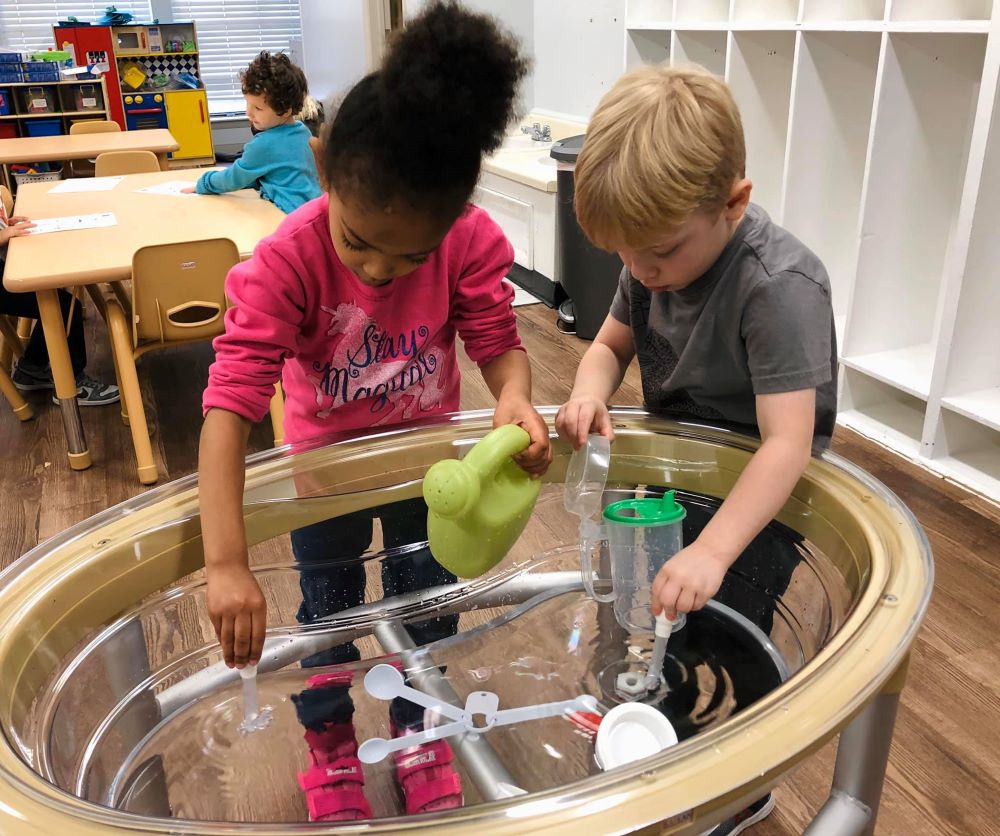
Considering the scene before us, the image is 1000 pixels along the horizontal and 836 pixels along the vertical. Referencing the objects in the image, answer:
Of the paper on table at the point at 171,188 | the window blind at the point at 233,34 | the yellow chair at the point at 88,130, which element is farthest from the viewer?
the window blind at the point at 233,34

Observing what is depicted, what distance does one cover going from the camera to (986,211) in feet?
5.98

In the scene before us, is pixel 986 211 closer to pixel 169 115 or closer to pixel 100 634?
pixel 100 634

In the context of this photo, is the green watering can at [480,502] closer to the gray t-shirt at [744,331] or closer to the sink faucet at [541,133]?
the gray t-shirt at [744,331]

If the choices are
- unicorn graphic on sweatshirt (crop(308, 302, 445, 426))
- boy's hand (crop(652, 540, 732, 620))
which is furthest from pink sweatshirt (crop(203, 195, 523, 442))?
boy's hand (crop(652, 540, 732, 620))

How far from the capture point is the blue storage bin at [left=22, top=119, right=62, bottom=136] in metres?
4.88

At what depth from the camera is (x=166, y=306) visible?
1.98 m

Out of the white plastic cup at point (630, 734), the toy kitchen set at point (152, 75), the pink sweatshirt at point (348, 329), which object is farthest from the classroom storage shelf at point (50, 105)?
the white plastic cup at point (630, 734)

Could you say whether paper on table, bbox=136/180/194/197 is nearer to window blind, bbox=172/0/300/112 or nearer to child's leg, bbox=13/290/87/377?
child's leg, bbox=13/290/87/377

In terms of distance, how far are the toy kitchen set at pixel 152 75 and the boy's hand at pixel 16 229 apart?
3514 mm

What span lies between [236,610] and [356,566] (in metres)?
0.16

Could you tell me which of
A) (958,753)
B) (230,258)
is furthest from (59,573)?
(230,258)

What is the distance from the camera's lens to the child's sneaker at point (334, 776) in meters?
0.64

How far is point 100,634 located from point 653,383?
610 mm

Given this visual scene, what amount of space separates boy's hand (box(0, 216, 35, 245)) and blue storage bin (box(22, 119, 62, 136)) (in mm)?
3137
